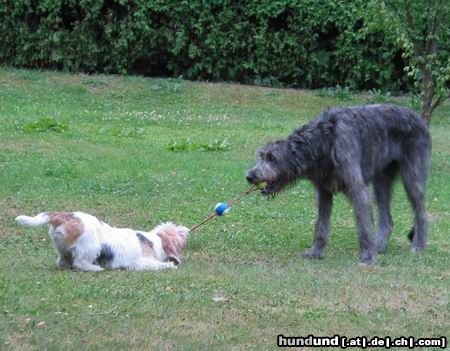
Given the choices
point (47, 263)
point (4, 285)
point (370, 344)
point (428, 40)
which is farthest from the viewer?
point (428, 40)

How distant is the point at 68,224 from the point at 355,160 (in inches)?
123

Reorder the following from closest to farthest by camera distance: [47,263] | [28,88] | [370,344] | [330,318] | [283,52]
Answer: [370,344] → [330,318] → [47,263] → [28,88] → [283,52]

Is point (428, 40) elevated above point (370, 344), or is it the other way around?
point (428, 40)

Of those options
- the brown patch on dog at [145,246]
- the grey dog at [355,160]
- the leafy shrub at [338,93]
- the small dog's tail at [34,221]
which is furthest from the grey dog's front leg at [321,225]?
the leafy shrub at [338,93]

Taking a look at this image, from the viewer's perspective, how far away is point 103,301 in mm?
6973

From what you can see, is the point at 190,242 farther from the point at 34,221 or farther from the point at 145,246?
the point at 34,221

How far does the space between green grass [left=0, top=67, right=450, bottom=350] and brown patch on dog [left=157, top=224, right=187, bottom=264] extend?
0.14 m

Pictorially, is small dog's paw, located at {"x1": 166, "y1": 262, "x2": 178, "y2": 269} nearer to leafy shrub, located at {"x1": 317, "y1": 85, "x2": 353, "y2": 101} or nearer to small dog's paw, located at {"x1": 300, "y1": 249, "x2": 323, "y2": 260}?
small dog's paw, located at {"x1": 300, "y1": 249, "x2": 323, "y2": 260}

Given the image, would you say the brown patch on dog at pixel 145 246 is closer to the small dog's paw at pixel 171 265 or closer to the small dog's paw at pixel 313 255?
the small dog's paw at pixel 171 265

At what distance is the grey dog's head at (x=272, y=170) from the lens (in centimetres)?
910

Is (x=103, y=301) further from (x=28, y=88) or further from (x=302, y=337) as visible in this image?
(x=28, y=88)

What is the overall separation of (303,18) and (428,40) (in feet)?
25.2

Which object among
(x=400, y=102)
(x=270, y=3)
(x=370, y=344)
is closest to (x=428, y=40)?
(x=400, y=102)

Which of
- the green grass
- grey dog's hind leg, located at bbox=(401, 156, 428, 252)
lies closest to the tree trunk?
the green grass
